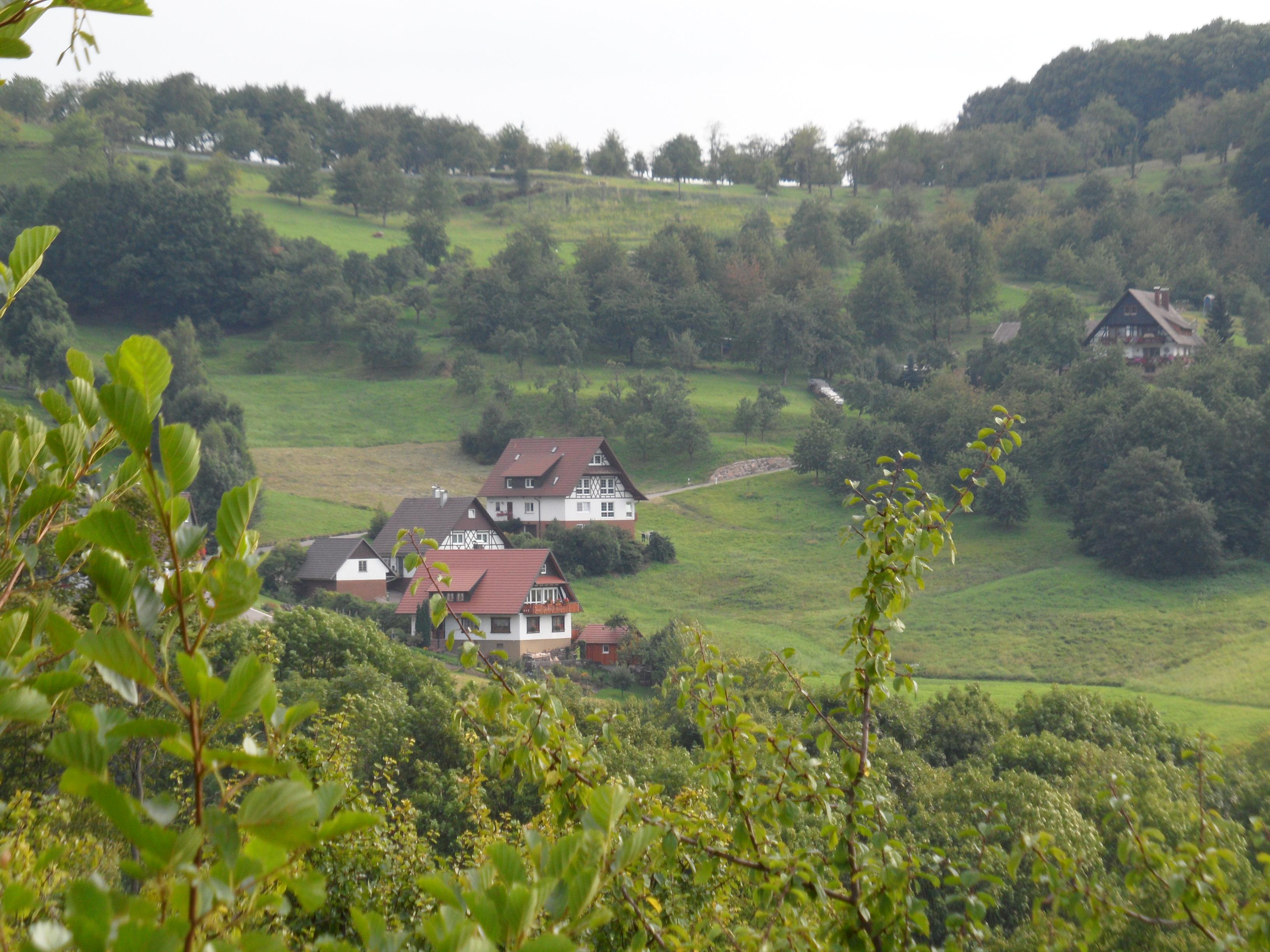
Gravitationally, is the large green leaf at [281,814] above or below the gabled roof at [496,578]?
above

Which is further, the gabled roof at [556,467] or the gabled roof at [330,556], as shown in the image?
the gabled roof at [556,467]

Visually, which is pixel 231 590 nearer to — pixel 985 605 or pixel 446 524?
pixel 985 605

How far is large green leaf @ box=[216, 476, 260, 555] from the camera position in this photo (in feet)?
3.71

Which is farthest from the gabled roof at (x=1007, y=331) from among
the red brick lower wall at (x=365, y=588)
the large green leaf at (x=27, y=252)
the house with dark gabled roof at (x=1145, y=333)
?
the large green leaf at (x=27, y=252)

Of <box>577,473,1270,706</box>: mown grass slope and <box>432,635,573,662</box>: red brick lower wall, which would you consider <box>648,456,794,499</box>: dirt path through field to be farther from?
<box>432,635,573,662</box>: red brick lower wall

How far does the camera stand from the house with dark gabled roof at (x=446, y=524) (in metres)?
36.9

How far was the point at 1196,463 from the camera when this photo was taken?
4138 centimetres

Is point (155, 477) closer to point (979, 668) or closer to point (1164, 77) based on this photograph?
point (979, 668)

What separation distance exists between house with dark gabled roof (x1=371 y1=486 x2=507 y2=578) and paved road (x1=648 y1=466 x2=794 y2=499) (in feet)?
35.5

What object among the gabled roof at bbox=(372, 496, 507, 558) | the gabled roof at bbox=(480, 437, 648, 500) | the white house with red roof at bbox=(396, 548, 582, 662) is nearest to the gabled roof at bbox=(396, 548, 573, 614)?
the white house with red roof at bbox=(396, 548, 582, 662)

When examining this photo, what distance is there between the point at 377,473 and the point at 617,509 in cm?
1292

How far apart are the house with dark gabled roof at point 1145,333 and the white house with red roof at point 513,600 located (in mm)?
41393

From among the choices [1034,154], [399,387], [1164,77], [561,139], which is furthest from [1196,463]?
[1164,77]

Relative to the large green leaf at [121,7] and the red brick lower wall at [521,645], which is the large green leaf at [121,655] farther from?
the red brick lower wall at [521,645]
